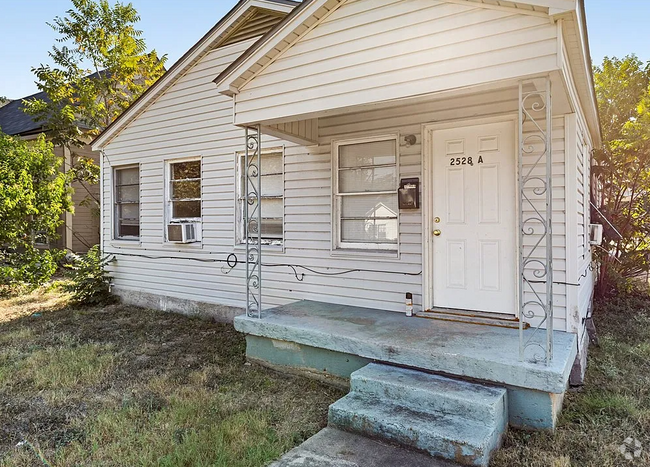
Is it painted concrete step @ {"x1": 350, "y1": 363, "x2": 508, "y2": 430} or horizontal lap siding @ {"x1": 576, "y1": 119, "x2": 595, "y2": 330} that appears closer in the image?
painted concrete step @ {"x1": 350, "y1": 363, "x2": 508, "y2": 430}

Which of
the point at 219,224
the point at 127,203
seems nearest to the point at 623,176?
the point at 219,224

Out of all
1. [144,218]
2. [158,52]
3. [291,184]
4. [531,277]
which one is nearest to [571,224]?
[531,277]

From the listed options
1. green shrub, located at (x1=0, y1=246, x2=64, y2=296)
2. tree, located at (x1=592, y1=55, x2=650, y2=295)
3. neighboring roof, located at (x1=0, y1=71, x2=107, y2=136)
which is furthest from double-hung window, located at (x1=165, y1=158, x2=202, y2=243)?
tree, located at (x1=592, y1=55, x2=650, y2=295)

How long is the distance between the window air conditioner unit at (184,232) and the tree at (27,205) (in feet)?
11.2

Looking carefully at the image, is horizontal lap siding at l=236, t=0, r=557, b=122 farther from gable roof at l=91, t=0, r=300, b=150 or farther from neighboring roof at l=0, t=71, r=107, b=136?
neighboring roof at l=0, t=71, r=107, b=136

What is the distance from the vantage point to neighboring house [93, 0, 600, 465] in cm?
295

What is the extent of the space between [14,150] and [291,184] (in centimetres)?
600

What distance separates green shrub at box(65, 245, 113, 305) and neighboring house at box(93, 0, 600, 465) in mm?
1811

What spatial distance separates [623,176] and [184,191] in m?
7.74

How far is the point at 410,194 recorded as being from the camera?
4.52 metres

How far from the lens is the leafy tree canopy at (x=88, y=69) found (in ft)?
35.6

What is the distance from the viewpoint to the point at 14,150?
8.02 metres

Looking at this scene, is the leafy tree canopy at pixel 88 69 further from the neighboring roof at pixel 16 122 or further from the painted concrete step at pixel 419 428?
the painted concrete step at pixel 419 428

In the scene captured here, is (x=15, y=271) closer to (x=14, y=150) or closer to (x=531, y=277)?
(x=14, y=150)
